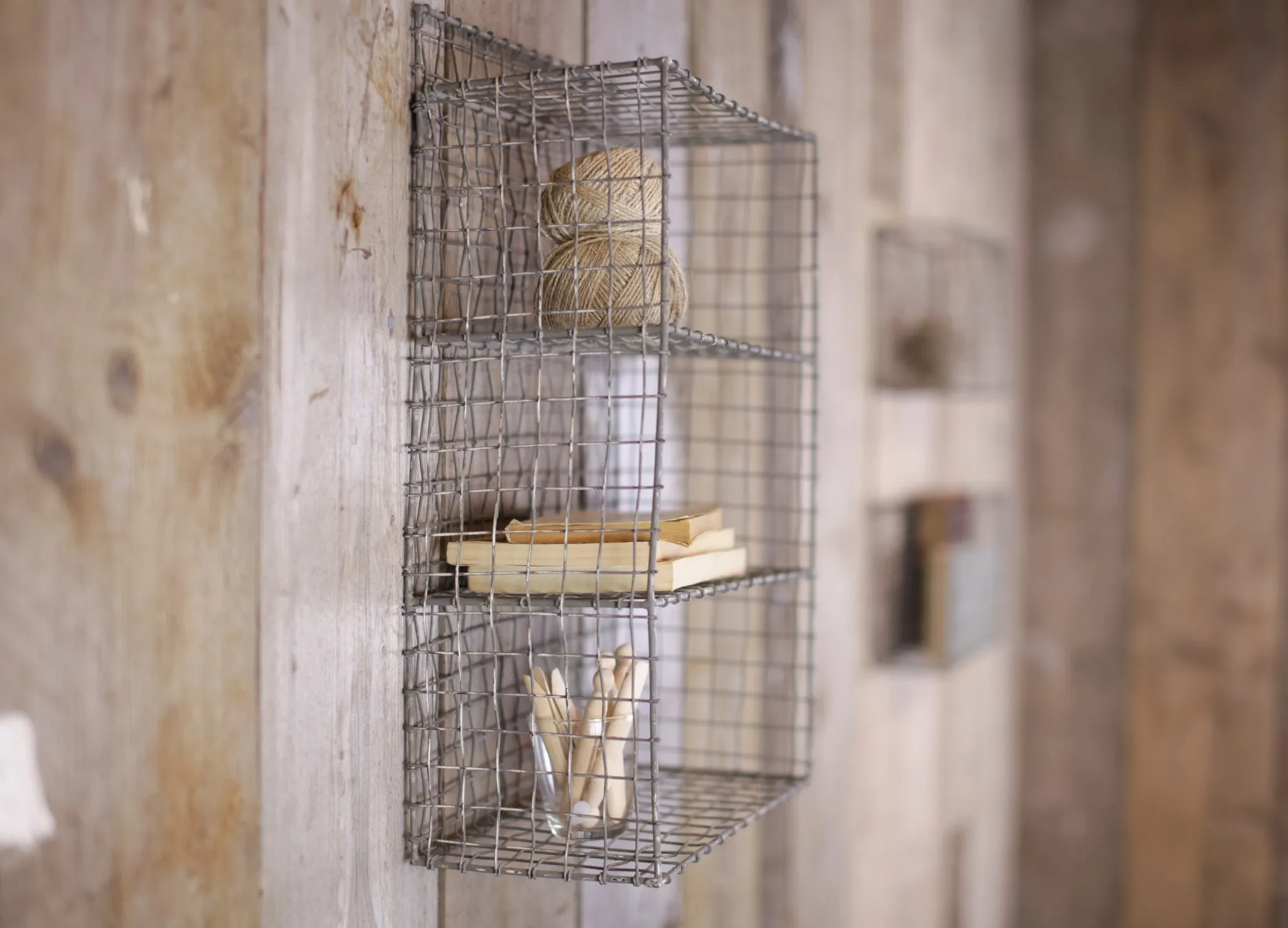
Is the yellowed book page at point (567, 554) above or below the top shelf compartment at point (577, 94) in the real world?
below

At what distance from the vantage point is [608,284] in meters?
1.00

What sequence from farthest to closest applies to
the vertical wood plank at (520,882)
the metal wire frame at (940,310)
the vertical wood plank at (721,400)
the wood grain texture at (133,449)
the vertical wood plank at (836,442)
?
the metal wire frame at (940,310) < the vertical wood plank at (836,442) < the vertical wood plank at (721,400) < the vertical wood plank at (520,882) < the wood grain texture at (133,449)

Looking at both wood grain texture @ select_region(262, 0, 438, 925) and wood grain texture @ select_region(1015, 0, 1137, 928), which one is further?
wood grain texture @ select_region(1015, 0, 1137, 928)

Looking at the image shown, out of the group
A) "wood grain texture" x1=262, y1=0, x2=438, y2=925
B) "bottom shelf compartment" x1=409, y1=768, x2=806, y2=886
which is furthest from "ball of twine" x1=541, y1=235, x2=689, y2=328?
"bottom shelf compartment" x1=409, y1=768, x2=806, y2=886

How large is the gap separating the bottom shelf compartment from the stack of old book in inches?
6.4

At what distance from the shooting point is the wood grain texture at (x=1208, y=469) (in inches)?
93.5

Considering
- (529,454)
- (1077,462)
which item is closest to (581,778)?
(529,454)

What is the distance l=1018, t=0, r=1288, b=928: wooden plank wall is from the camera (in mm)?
2383

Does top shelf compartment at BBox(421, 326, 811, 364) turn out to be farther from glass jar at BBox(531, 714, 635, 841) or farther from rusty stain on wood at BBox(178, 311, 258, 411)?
glass jar at BBox(531, 714, 635, 841)

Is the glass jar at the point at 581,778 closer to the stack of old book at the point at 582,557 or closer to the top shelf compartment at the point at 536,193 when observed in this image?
the stack of old book at the point at 582,557

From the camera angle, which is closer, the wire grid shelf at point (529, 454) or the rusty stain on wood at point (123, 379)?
the rusty stain on wood at point (123, 379)

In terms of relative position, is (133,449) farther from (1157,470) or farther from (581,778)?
(1157,470)

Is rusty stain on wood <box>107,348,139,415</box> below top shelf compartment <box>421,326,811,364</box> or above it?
below

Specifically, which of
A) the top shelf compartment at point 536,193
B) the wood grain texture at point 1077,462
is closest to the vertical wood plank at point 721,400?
the top shelf compartment at point 536,193
